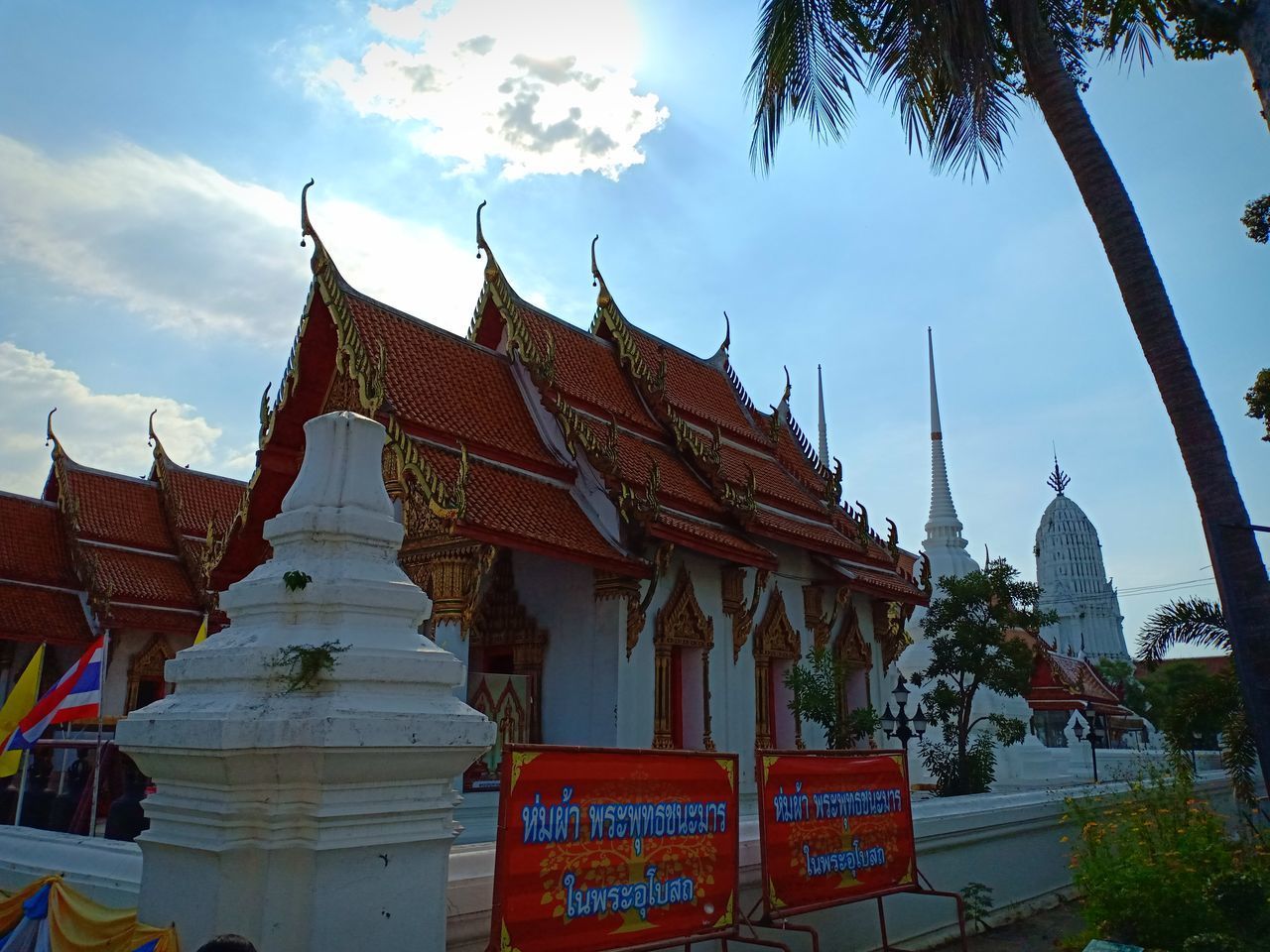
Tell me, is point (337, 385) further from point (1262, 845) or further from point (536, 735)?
point (1262, 845)

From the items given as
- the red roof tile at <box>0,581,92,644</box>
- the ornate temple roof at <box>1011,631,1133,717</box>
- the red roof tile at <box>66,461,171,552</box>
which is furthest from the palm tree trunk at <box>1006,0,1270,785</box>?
the red roof tile at <box>66,461,171,552</box>

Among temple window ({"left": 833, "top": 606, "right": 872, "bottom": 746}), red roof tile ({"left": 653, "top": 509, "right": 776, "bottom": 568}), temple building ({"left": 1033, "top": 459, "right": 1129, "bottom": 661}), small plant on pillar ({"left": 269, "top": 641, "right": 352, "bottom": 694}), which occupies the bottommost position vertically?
small plant on pillar ({"left": 269, "top": 641, "right": 352, "bottom": 694})

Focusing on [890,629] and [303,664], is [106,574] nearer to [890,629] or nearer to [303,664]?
[890,629]

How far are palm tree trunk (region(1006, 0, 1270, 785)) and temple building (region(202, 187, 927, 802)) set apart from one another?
507cm

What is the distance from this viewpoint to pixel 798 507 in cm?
1434

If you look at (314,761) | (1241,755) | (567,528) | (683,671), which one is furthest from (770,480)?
(314,761)

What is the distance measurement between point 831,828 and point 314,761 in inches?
136

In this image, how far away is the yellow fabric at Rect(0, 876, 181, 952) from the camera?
2.90 m

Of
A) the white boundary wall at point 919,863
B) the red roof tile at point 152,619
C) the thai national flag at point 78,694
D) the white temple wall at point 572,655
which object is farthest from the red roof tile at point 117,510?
the white boundary wall at point 919,863

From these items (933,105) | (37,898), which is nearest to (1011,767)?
(933,105)

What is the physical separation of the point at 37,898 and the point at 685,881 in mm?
2598

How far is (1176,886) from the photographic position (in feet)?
17.4

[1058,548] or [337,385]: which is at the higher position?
[1058,548]

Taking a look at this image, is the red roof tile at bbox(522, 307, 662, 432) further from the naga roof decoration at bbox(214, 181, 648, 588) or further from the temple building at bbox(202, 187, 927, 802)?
the naga roof decoration at bbox(214, 181, 648, 588)
